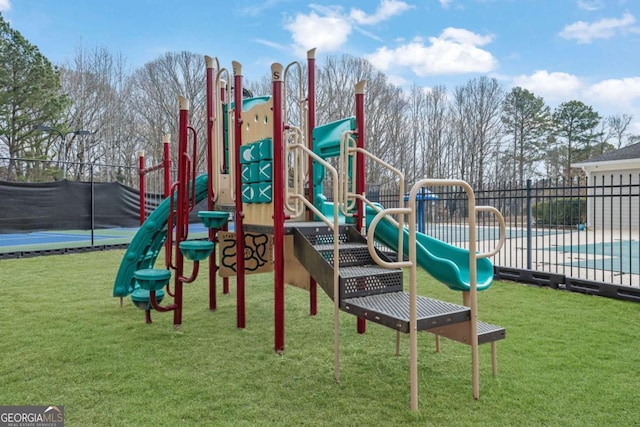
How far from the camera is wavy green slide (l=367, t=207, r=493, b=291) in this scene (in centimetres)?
351

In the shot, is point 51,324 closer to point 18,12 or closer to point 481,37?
point 18,12

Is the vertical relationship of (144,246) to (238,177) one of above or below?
below

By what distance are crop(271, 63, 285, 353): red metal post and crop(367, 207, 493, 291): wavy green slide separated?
100 centimetres

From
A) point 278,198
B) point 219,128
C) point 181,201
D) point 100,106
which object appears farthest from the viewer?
point 100,106

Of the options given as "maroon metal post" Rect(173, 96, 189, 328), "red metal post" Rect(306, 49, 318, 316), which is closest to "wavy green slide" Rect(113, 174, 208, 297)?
"maroon metal post" Rect(173, 96, 189, 328)

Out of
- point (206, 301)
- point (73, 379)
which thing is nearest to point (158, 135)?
point (206, 301)

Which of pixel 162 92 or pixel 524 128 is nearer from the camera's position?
pixel 162 92

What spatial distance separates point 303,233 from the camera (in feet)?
12.8

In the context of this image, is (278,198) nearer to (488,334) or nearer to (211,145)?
(211,145)

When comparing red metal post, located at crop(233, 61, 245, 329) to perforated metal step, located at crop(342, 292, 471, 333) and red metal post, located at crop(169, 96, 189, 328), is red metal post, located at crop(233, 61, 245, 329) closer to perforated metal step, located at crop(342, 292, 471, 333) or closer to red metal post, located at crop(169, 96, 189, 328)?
red metal post, located at crop(169, 96, 189, 328)

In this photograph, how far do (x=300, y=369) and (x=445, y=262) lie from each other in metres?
1.37

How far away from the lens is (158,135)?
2805cm

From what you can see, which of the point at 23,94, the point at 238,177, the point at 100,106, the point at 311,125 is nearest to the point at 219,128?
the point at 238,177

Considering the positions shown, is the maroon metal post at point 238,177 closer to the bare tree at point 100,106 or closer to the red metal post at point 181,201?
the red metal post at point 181,201
